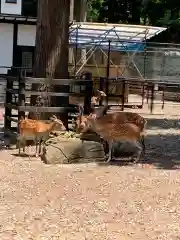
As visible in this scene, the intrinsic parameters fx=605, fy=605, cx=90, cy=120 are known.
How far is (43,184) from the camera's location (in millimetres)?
7699

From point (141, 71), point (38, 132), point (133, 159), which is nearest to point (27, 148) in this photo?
point (38, 132)

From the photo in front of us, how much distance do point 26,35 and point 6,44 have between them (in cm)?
109

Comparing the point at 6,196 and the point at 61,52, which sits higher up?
the point at 61,52

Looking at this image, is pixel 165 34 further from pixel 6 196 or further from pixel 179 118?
pixel 6 196

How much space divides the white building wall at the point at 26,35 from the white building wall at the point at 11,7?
813 mm

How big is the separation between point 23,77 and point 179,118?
→ 8.39 metres

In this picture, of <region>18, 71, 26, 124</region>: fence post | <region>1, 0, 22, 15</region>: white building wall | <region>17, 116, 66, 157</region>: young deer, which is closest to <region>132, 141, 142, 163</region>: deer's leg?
<region>17, 116, 66, 157</region>: young deer

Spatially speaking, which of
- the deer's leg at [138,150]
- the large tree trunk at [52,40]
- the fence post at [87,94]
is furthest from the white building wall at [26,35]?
the deer's leg at [138,150]

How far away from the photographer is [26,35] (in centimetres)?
2986

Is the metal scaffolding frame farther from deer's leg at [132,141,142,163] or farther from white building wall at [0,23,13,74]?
deer's leg at [132,141,142,163]

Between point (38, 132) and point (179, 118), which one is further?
point (179, 118)

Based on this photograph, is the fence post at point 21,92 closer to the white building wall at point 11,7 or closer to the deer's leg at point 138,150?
the deer's leg at point 138,150

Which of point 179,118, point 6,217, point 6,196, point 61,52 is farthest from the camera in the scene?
point 179,118

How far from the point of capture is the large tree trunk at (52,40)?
40.1ft
